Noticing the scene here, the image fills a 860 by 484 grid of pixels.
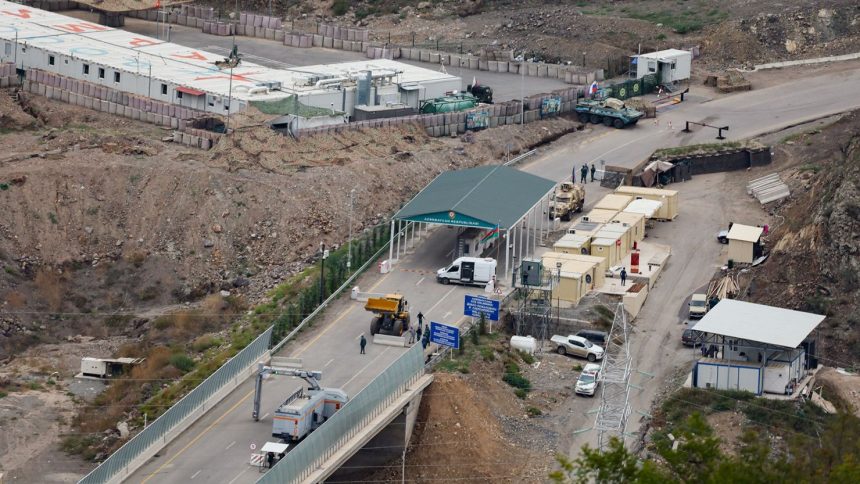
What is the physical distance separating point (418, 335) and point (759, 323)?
50.4 feet

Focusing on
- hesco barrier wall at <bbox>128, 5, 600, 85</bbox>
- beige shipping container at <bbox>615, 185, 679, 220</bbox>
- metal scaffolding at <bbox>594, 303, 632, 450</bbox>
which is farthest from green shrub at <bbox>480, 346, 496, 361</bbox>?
hesco barrier wall at <bbox>128, 5, 600, 85</bbox>

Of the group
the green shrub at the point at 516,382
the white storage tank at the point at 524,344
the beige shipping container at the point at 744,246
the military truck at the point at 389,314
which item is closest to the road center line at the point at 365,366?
the military truck at the point at 389,314

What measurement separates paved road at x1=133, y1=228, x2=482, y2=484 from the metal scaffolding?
7.48m

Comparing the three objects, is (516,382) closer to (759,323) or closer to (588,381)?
(588,381)

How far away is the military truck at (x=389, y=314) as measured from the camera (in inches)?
3332

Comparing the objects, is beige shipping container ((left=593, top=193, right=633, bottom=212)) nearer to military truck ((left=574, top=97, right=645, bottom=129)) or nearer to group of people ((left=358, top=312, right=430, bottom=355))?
military truck ((left=574, top=97, right=645, bottom=129))

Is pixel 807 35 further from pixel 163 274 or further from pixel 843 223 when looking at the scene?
pixel 163 274

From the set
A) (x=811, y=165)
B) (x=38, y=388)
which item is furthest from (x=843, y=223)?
(x=38, y=388)

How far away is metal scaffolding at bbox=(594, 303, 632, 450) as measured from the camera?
78.8 m

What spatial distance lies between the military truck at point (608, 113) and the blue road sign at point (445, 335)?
40131 mm

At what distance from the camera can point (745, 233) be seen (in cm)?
9912

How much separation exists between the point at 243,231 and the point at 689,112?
35.4 meters

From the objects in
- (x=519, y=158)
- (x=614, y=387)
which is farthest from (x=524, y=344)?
(x=519, y=158)

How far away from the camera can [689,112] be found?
124 m
